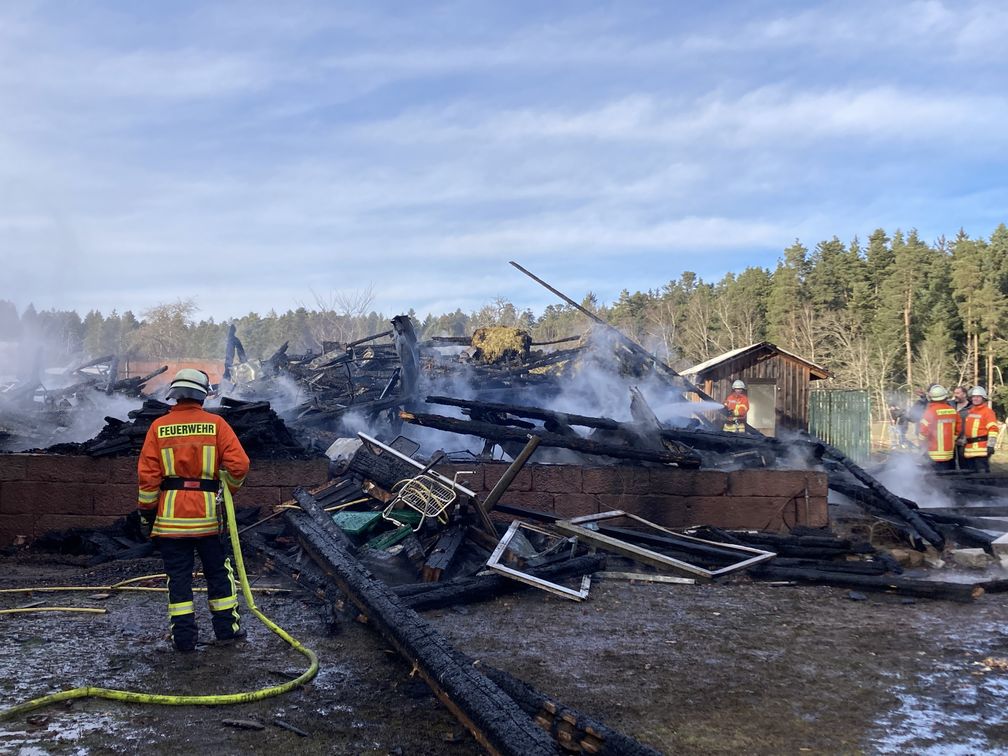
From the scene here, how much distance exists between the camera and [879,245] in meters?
54.3

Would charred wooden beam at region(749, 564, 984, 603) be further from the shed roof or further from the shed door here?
the shed door

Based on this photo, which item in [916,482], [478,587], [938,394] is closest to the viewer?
[478,587]

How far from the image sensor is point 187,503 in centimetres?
507

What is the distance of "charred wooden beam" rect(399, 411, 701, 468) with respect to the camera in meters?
8.93

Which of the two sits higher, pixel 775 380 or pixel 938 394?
pixel 775 380

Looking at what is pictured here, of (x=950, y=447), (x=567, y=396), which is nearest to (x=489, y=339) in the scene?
(x=567, y=396)

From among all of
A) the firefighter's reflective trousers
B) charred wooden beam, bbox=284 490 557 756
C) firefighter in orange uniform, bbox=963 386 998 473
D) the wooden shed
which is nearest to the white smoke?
firefighter in orange uniform, bbox=963 386 998 473

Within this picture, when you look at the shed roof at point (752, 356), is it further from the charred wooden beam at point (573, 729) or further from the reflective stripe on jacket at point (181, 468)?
the charred wooden beam at point (573, 729)

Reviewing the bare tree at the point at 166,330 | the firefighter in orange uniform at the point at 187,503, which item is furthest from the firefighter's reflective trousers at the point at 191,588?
the bare tree at the point at 166,330

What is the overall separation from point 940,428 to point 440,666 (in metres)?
10.7

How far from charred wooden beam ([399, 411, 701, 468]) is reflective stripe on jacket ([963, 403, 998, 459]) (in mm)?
5900

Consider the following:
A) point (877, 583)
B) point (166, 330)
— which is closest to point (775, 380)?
point (877, 583)

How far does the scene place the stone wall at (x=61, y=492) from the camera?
8.42 metres

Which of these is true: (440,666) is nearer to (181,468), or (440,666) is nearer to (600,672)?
(600,672)
